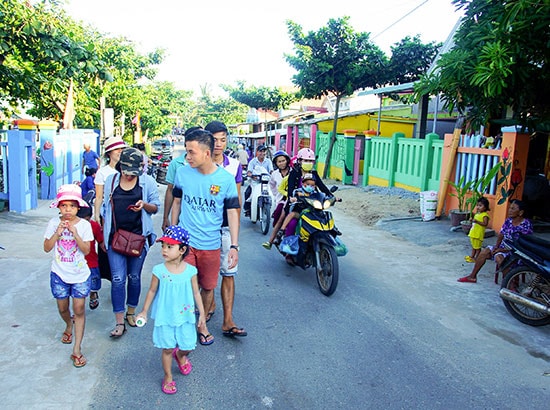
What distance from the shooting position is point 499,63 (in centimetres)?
482

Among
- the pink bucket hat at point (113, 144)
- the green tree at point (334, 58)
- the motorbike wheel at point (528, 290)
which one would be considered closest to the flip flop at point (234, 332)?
the pink bucket hat at point (113, 144)

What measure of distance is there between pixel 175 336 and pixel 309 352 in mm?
1251

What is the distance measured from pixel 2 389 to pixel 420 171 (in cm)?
1140

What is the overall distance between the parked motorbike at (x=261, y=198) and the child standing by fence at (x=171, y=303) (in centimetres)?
550

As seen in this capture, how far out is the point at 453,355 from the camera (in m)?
4.17

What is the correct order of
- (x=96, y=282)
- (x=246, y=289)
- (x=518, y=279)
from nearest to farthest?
(x=96, y=282), (x=518, y=279), (x=246, y=289)

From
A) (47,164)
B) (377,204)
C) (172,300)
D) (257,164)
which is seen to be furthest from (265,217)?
(47,164)

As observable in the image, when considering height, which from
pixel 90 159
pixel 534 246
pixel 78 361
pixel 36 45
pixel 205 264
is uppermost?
pixel 36 45

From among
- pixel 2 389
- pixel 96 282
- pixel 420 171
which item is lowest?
pixel 2 389

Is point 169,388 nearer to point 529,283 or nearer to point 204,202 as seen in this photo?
point 204,202

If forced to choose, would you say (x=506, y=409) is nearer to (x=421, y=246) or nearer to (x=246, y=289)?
(x=246, y=289)

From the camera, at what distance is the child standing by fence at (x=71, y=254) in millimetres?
3785

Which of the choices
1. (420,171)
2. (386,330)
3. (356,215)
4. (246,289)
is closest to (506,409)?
(386,330)

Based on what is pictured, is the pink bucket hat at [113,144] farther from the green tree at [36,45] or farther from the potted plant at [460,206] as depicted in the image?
the potted plant at [460,206]
